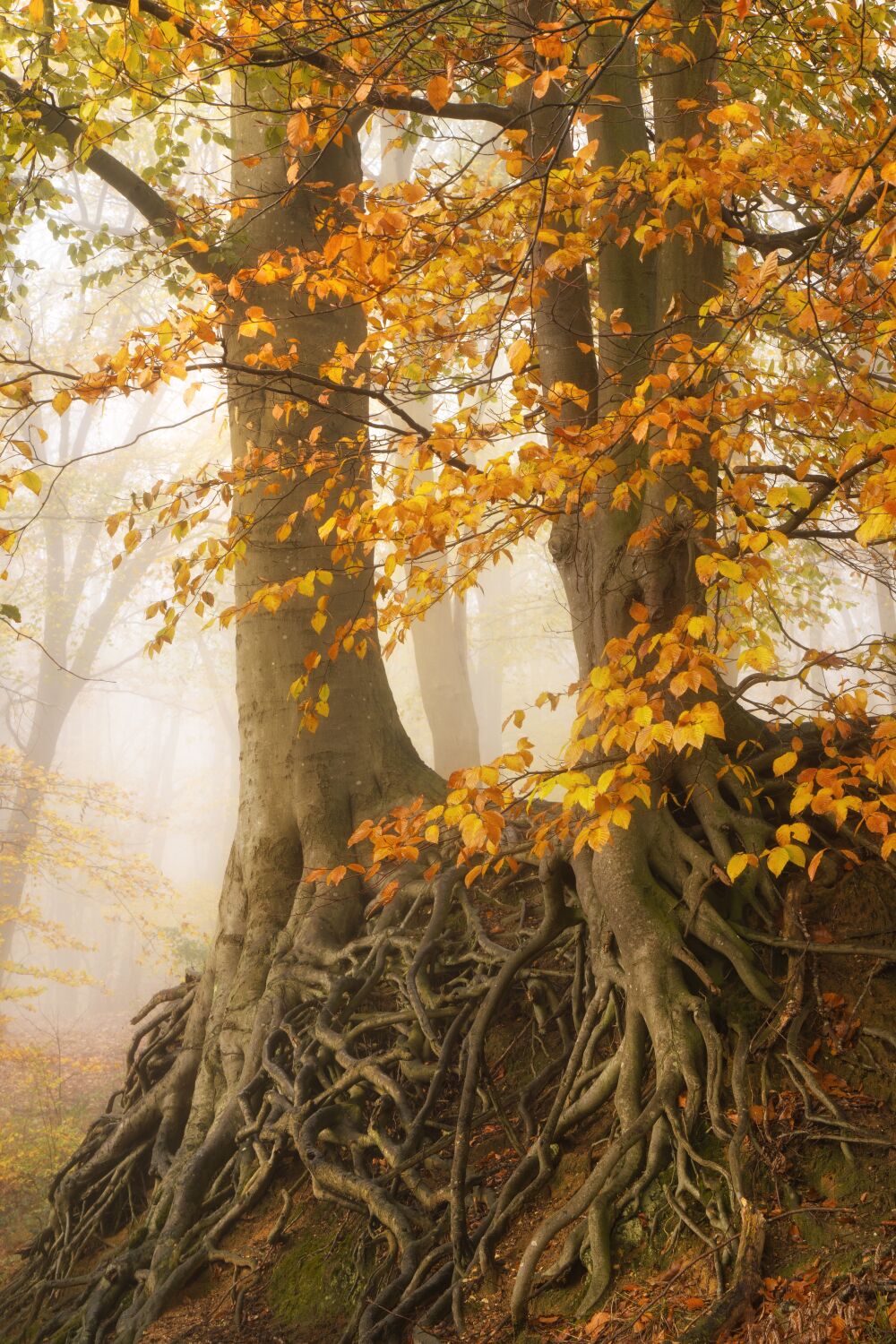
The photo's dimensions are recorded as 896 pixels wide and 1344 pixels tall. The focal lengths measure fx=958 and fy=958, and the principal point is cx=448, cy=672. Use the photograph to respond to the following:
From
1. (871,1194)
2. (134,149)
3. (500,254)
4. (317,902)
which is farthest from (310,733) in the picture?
(134,149)

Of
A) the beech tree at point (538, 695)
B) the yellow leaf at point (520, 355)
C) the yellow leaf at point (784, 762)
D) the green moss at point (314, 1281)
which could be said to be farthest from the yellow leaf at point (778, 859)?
the green moss at point (314, 1281)

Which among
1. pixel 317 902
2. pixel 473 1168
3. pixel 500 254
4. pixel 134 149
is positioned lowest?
pixel 473 1168

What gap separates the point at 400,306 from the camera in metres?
5.50

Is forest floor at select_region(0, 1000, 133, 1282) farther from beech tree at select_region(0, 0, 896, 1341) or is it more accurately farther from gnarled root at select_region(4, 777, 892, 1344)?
beech tree at select_region(0, 0, 896, 1341)

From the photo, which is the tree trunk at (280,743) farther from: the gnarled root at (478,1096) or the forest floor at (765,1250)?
the forest floor at (765,1250)

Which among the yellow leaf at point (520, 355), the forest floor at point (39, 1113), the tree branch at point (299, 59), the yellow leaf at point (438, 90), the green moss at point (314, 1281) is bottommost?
the forest floor at point (39, 1113)

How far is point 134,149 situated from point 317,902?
20436mm

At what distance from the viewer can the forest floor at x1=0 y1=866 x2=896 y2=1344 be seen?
295 cm

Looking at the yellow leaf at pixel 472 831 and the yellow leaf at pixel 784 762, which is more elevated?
the yellow leaf at pixel 784 762

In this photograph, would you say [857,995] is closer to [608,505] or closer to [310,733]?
[608,505]

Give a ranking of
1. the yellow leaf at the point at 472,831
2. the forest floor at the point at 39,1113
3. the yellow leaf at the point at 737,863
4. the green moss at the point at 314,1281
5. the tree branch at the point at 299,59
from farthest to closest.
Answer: the forest floor at the point at 39,1113 → the green moss at the point at 314,1281 → the tree branch at the point at 299,59 → the yellow leaf at the point at 737,863 → the yellow leaf at the point at 472,831

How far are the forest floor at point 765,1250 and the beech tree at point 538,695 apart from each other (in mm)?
89

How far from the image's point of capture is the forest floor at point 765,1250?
9.66ft

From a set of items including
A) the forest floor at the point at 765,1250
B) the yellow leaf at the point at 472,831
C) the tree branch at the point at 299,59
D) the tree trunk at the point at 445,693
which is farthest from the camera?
the tree trunk at the point at 445,693
